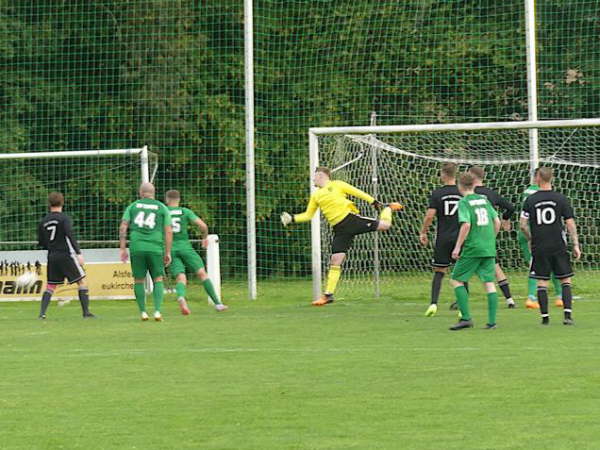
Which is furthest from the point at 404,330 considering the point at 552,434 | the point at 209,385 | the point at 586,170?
the point at 586,170

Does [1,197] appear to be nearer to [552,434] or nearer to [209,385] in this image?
[209,385]

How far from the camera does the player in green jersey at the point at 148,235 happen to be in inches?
616

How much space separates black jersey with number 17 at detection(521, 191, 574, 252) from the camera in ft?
44.8

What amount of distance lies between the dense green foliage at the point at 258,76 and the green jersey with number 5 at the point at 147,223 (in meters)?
10.7

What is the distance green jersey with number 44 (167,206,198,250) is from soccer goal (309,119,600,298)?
252cm

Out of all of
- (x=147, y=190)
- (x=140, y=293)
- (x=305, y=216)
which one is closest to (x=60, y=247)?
(x=140, y=293)

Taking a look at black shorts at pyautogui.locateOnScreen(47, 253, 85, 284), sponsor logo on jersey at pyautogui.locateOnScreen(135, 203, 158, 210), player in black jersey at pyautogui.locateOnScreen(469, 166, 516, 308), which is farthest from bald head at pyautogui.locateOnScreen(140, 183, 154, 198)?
player in black jersey at pyautogui.locateOnScreen(469, 166, 516, 308)

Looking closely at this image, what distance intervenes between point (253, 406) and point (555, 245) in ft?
20.6

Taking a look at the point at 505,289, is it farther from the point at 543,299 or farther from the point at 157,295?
the point at 157,295

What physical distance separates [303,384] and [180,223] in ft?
27.5

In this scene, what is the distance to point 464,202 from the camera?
13.4 metres

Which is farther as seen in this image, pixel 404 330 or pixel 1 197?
pixel 1 197

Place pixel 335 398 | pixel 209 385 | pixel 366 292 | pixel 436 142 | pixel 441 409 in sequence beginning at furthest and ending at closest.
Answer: pixel 436 142 → pixel 366 292 → pixel 209 385 → pixel 335 398 → pixel 441 409

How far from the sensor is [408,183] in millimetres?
20875
